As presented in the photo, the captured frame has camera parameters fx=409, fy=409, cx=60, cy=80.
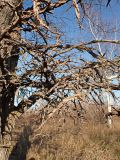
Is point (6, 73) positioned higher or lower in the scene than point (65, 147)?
higher

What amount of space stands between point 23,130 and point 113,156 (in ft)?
9.74

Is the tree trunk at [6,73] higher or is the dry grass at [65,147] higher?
the tree trunk at [6,73]

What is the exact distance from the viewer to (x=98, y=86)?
429 cm

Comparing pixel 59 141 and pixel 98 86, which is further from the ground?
pixel 98 86

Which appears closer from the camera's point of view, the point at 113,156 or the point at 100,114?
the point at 100,114

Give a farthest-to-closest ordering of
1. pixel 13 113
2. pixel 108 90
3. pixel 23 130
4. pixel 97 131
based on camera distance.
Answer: pixel 97 131 → pixel 23 130 → pixel 13 113 → pixel 108 90

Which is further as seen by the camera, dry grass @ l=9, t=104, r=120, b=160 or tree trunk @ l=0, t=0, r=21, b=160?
dry grass @ l=9, t=104, r=120, b=160

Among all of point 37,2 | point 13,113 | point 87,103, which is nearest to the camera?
point 37,2

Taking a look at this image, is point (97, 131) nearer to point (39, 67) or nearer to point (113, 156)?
point (113, 156)

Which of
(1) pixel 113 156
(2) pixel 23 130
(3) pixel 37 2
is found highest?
(3) pixel 37 2

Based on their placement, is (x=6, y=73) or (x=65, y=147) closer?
(x=6, y=73)

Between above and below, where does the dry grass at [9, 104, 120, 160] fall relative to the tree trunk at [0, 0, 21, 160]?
below

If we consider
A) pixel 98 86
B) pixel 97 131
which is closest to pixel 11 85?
pixel 98 86

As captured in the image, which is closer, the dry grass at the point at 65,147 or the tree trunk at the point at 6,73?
the tree trunk at the point at 6,73
